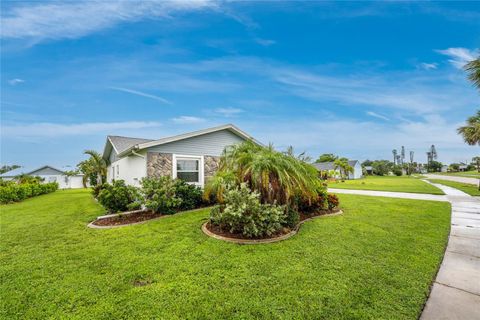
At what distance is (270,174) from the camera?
6.27 metres

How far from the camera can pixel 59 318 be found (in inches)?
108

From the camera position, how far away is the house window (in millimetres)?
10406

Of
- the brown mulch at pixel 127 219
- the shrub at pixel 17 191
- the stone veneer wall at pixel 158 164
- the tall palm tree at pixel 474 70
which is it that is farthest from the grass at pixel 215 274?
the shrub at pixel 17 191

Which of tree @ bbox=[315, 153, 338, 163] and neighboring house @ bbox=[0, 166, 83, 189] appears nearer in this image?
neighboring house @ bbox=[0, 166, 83, 189]

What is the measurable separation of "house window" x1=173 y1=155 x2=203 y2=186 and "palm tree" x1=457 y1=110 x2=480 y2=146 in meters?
18.7

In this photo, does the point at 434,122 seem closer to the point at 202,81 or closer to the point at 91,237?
the point at 202,81

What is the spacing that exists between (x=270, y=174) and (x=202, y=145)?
227 inches

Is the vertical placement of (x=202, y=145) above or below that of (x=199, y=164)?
above

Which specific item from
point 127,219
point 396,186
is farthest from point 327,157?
point 127,219

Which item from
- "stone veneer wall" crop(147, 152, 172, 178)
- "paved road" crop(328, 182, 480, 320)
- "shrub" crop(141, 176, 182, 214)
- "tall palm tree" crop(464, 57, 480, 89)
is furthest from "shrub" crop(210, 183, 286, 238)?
"tall palm tree" crop(464, 57, 480, 89)

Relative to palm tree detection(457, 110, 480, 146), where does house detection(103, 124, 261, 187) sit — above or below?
below

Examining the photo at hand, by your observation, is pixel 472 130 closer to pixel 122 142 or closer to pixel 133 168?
pixel 133 168

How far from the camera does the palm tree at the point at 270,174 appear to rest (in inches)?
241

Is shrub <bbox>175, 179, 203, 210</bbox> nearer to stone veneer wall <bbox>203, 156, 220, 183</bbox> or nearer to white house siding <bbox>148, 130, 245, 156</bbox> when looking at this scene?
stone veneer wall <bbox>203, 156, 220, 183</bbox>
